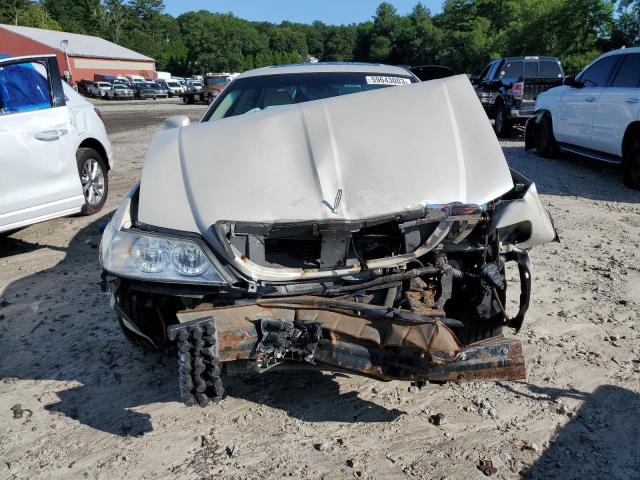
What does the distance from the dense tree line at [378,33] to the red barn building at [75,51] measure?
18.4 metres

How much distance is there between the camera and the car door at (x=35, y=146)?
5.34 m

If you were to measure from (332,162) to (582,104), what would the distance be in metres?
7.41

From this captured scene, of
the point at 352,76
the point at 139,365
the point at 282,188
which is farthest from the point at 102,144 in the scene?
the point at 282,188

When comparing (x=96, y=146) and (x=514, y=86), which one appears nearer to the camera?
(x=96, y=146)

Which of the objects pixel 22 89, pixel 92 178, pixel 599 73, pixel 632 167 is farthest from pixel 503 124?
pixel 22 89

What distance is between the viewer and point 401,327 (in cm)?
252

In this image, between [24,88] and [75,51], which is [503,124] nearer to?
[24,88]

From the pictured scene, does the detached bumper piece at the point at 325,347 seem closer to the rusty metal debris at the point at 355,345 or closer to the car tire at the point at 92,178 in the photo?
the rusty metal debris at the point at 355,345

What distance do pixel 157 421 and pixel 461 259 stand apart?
1.80 m

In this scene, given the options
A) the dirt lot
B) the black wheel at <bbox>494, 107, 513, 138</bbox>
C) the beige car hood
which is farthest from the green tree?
the beige car hood

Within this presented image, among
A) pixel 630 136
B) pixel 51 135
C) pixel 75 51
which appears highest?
pixel 75 51

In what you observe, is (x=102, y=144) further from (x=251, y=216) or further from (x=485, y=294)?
(x=485, y=294)

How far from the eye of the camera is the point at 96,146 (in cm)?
689

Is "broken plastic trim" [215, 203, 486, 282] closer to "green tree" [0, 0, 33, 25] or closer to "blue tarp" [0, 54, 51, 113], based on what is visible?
"blue tarp" [0, 54, 51, 113]
